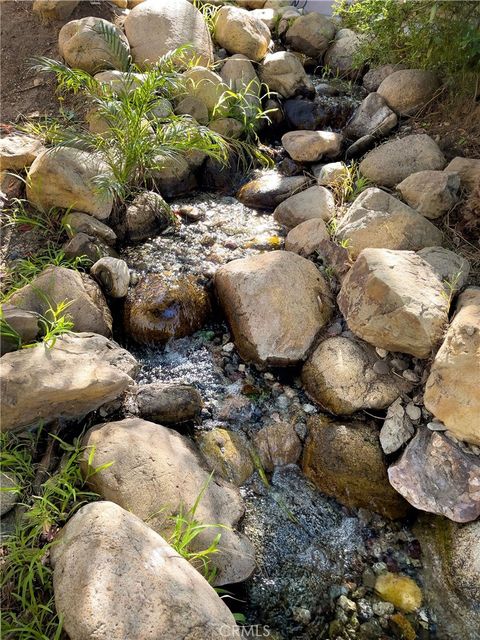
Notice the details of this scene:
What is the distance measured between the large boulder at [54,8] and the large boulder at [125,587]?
18.2 feet

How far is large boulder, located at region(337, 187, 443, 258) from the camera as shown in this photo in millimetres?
3688

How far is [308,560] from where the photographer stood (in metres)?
2.65

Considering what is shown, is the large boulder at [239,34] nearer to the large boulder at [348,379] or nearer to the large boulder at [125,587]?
the large boulder at [348,379]

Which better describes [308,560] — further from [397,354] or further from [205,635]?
[397,354]

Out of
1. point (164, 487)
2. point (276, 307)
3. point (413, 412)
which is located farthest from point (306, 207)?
point (164, 487)

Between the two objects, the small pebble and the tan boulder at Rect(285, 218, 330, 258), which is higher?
the tan boulder at Rect(285, 218, 330, 258)

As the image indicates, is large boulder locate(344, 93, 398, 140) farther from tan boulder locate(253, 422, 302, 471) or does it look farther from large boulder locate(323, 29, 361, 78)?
tan boulder locate(253, 422, 302, 471)

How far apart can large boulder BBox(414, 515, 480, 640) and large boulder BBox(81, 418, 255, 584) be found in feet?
3.19

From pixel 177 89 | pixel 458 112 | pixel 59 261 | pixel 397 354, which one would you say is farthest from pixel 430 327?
pixel 177 89

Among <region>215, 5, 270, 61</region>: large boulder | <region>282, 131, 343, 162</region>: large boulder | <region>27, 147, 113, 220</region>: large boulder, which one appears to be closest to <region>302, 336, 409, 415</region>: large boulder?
<region>27, 147, 113, 220</region>: large boulder

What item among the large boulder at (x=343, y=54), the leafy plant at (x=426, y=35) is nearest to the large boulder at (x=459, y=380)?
the leafy plant at (x=426, y=35)

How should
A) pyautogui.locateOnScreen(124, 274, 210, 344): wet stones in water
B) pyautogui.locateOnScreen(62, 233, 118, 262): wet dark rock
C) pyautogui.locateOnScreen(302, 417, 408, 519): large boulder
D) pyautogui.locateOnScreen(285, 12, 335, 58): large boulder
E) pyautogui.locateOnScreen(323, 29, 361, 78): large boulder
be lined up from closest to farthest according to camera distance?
pyautogui.locateOnScreen(302, 417, 408, 519): large boulder
pyautogui.locateOnScreen(124, 274, 210, 344): wet stones in water
pyautogui.locateOnScreen(62, 233, 118, 262): wet dark rock
pyautogui.locateOnScreen(323, 29, 361, 78): large boulder
pyautogui.locateOnScreen(285, 12, 335, 58): large boulder

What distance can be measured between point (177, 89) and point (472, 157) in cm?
284

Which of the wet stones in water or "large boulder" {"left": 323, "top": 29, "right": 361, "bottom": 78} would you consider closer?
the wet stones in water
